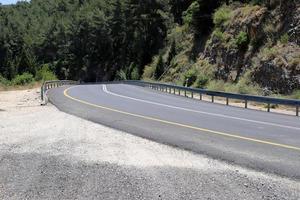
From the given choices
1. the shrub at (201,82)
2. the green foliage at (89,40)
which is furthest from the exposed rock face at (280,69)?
the green foliage at (89,40)

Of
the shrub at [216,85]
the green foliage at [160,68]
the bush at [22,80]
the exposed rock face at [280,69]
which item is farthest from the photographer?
the bush at [22,80]

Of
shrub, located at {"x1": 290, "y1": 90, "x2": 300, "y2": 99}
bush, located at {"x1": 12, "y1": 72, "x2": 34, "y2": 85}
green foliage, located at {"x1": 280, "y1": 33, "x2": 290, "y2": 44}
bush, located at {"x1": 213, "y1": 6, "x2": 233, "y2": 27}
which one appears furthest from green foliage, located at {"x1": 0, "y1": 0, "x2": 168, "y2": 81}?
shrub, located at {"x1": 290, "y1": 90, "x2": 300, "y2": 99}

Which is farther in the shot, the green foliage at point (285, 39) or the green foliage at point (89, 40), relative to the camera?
the green foliage at point (89, 40)

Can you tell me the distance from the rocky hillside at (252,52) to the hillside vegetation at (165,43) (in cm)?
7

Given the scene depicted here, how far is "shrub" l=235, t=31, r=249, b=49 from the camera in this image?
37566 millimetres

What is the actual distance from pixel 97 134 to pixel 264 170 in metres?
5.93

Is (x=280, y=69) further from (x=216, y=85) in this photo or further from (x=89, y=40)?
(x=89, y=40)

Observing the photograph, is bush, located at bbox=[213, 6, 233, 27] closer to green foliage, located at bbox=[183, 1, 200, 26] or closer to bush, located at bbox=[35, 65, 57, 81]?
green foliage, located at bbox=[183, 1, 200, 26]

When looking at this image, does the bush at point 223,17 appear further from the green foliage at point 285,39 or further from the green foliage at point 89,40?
the green foliage at point 89,40

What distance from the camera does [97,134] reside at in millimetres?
14000

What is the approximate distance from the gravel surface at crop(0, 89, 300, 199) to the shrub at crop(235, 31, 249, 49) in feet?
84.8

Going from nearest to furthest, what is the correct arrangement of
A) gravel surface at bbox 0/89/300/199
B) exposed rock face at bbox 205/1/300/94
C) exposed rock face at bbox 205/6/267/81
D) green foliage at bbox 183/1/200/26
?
1. gravel surface at bbox 0/89/300/199
2. exposed rock face at bbox 205/1/300/94
3. exposed rock face at bbox 205/6/267/81
4. green foliage at bbox 183/1/200/26

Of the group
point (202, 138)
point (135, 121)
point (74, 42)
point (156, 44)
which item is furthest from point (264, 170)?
point (74, 42)

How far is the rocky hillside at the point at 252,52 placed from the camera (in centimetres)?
2994
